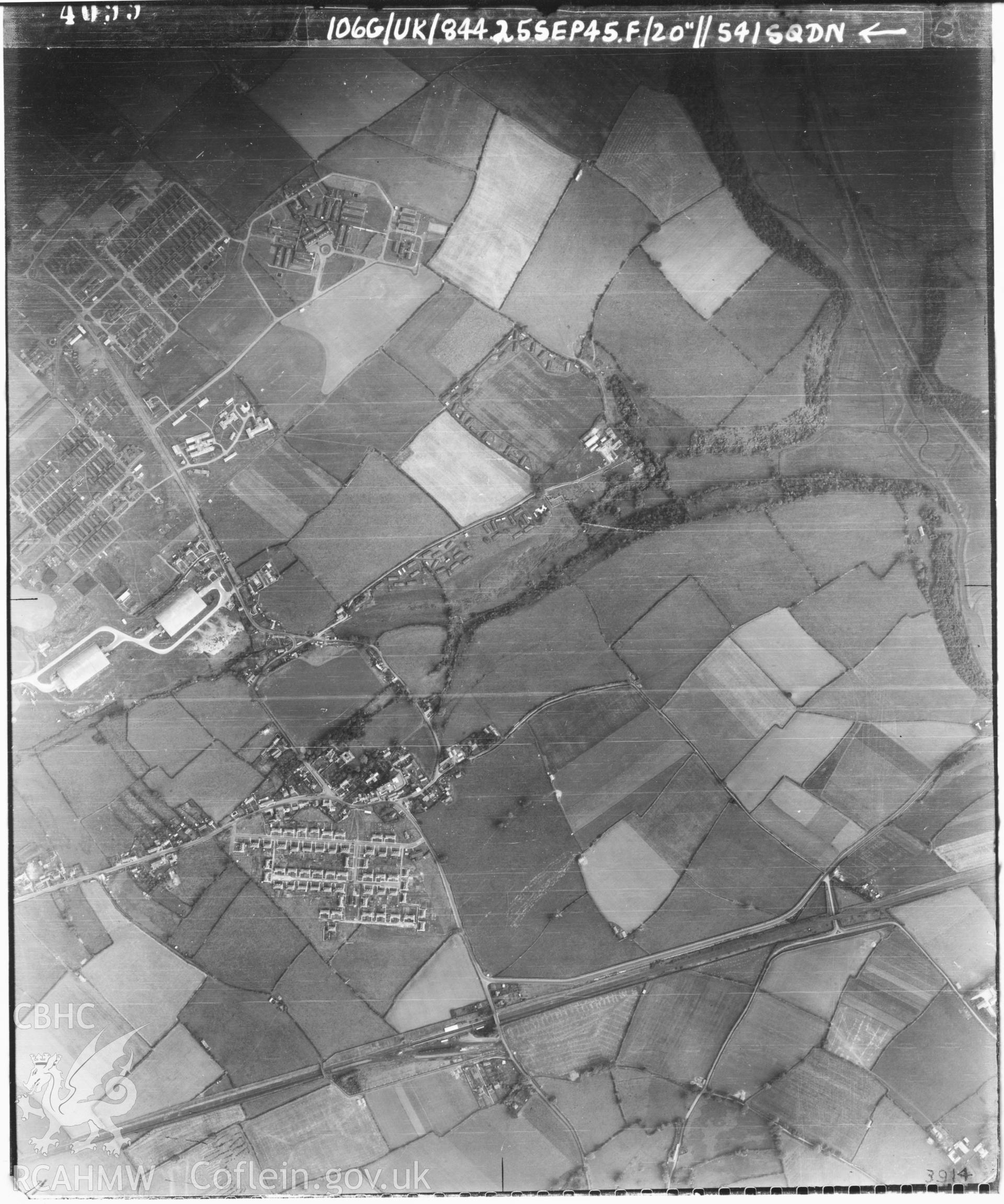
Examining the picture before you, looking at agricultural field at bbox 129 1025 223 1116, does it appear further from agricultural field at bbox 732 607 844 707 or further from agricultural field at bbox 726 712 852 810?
agricultural field at bbox 732 607 844 707

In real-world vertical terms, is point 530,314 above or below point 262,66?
below

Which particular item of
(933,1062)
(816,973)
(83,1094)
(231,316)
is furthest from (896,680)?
(83,1094)

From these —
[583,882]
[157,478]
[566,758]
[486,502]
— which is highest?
[157,478]

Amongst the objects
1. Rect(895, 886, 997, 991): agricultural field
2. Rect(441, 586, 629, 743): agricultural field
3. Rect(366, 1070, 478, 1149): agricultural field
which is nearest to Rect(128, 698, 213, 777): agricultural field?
Rect(441, 586, 629, 743): agricultural field

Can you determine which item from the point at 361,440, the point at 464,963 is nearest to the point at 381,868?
the point at 464,963

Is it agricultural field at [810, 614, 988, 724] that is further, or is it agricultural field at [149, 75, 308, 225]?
agricultural field at [810, 614, 988, 724]

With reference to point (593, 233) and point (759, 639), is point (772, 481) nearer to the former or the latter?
point (759, 639)

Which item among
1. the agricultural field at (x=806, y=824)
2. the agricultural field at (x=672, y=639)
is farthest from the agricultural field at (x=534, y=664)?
the agricultural field at (x=806, y=824)
